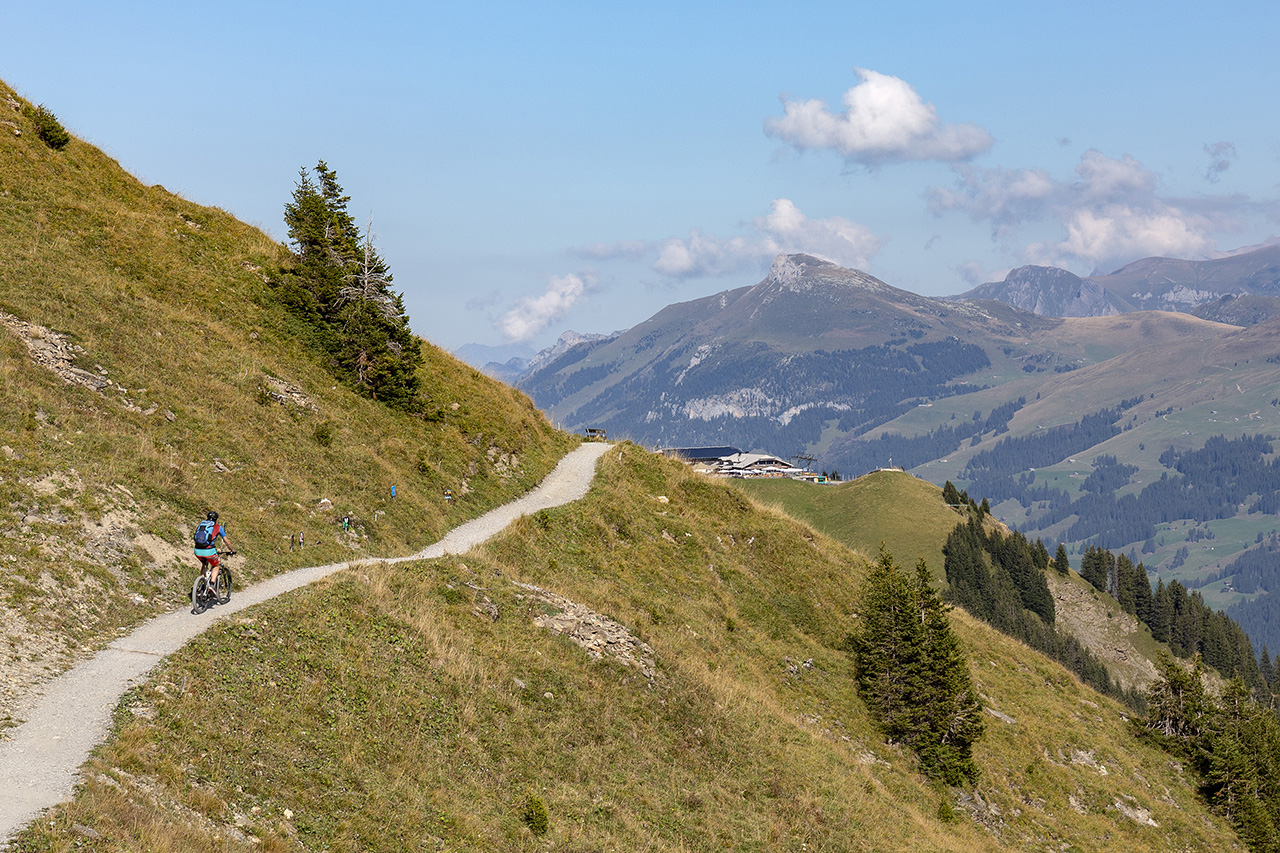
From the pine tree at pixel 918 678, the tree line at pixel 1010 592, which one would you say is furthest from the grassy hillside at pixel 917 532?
the pine tree at pixel 918 678

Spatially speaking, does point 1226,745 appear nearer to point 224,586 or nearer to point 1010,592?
point 224,586

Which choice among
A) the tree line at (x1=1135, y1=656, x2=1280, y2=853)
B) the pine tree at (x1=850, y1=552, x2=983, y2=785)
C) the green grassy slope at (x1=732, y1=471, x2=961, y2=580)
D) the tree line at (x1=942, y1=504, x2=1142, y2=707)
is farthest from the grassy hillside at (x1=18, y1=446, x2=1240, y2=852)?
the tree line at (x1=942, y1=504, x2=1142, y2=707)

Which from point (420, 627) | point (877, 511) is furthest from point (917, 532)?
point (420, 627)

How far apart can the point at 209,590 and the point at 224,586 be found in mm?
1170

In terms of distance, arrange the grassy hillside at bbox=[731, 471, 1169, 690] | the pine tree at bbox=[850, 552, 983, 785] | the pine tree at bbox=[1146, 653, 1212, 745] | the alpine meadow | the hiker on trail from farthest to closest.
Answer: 1. the grassy hillside at bbox=[731, 471, 1169, 690]
2. the pine tree at bbox=[1146, 653, 1212, 745]
3. the pine tree at bbox=[850, 552, 983, 785]
4. the hiker on trail
5. the alpine meadow

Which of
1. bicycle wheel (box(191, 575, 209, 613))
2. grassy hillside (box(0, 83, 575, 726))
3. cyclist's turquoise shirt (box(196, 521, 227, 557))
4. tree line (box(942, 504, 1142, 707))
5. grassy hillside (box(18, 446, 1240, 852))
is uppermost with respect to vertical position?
grassy hillside (box(0, 83, 575, 726))

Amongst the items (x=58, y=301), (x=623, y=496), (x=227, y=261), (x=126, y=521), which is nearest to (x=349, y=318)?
(x=227, y=261)

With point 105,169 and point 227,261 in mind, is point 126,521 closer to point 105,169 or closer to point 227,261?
point 227,261

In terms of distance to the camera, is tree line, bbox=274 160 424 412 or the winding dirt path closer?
the winding dirt path

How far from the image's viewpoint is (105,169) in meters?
43.7

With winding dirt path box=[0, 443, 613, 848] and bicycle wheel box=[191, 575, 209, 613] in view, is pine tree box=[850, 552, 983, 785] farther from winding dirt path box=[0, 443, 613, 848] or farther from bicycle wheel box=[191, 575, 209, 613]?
bicycle wheel box=[191, 575, 209, 613]

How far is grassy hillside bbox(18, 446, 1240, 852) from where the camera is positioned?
1368 centimetres

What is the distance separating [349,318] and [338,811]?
3066cm

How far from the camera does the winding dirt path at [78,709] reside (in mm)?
11344
